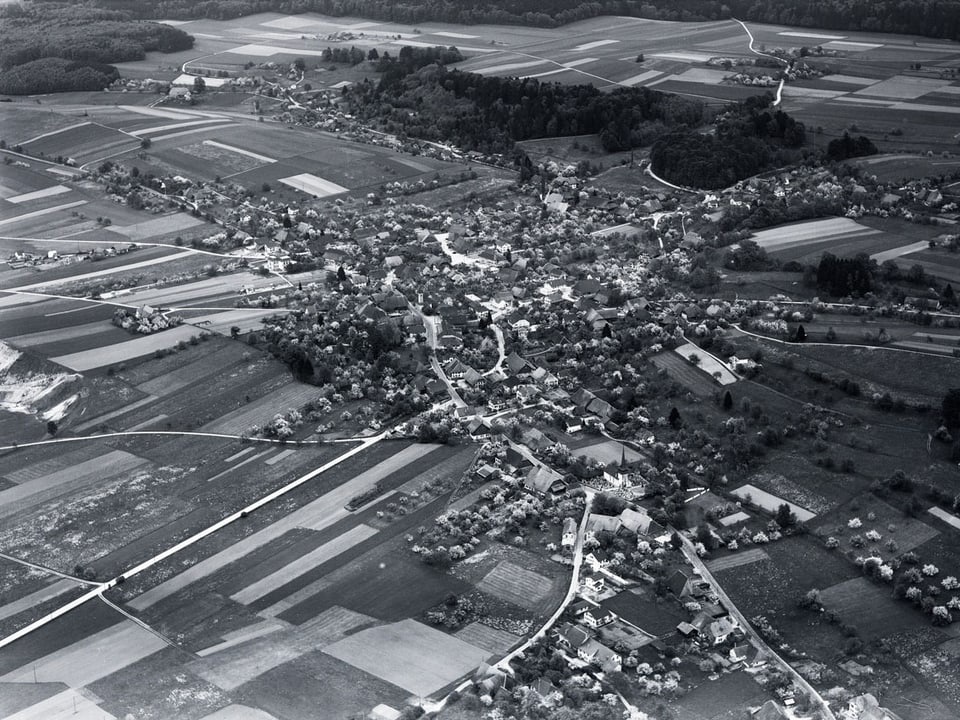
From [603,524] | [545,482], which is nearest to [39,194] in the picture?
[545,482]

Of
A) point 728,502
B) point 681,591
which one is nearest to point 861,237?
point 728,502

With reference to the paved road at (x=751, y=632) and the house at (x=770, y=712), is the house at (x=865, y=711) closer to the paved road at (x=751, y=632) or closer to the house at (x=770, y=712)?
the paved road at (x=751, y=632)

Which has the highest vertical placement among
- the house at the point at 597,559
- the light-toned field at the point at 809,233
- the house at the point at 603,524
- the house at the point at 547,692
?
the light-toned field at the point at 809,233

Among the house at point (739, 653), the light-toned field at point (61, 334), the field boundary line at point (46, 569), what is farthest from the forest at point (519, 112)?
the house at point (739, 653)

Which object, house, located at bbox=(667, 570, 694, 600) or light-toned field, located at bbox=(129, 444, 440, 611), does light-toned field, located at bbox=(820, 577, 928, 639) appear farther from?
light-toned field, located at bbox=(129, 444, 440, 611)

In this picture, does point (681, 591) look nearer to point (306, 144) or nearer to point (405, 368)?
point (405, 368)

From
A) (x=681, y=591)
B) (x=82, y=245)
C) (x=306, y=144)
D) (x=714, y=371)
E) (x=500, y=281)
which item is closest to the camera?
(x=681, y=591)

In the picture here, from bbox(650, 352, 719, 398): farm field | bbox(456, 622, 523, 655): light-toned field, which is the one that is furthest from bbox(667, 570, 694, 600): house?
bbox(650, 352, 719, 398): farm field
